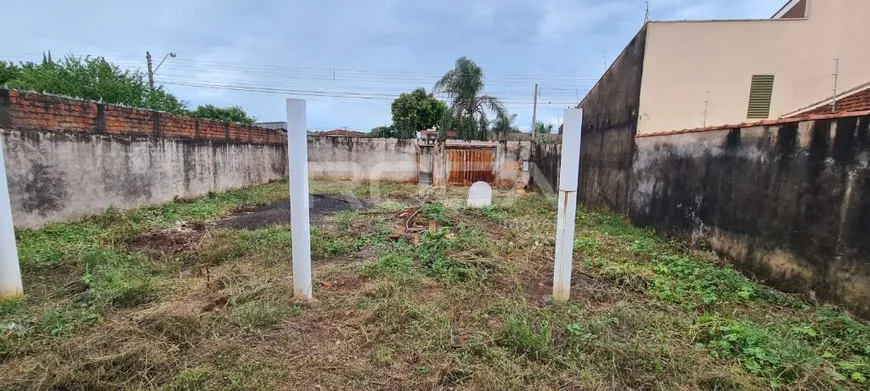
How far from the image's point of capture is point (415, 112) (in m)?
18.7

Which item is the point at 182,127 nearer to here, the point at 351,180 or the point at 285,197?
the point at 285,197

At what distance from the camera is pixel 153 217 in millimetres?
5555

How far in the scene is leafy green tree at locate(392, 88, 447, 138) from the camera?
18734mm

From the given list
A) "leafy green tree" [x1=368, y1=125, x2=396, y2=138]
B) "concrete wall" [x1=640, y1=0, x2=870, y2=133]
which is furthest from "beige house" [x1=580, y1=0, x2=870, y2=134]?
"leafy green tree" [x1=368, y1=125, x2=396, y2=138]

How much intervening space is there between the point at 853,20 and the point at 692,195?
3924 millimetres

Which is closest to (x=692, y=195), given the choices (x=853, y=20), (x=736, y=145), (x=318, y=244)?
(x=736, y=145)

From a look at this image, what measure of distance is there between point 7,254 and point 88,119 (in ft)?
11.4

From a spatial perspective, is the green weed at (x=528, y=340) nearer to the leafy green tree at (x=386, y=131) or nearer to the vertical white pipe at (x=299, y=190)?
the vertical white pipe at (x=299, y=190)

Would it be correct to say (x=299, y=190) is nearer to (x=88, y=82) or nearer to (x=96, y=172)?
(x=96, y=172)

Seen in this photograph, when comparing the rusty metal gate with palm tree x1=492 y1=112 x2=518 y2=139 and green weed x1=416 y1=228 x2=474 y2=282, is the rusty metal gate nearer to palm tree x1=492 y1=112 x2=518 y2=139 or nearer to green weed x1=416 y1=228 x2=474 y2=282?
palm tree x1=492 y1=112 x2=518 y2=139

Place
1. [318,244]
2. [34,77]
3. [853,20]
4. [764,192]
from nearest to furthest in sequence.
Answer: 1. [764,192]
2. [318,244]
3. [853,20]
4. [34,77]

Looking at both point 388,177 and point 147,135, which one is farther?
→ point 388,177

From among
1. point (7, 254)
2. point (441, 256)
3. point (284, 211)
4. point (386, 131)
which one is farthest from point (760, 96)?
point (386, 131)

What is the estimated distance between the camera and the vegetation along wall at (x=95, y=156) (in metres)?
4.16
